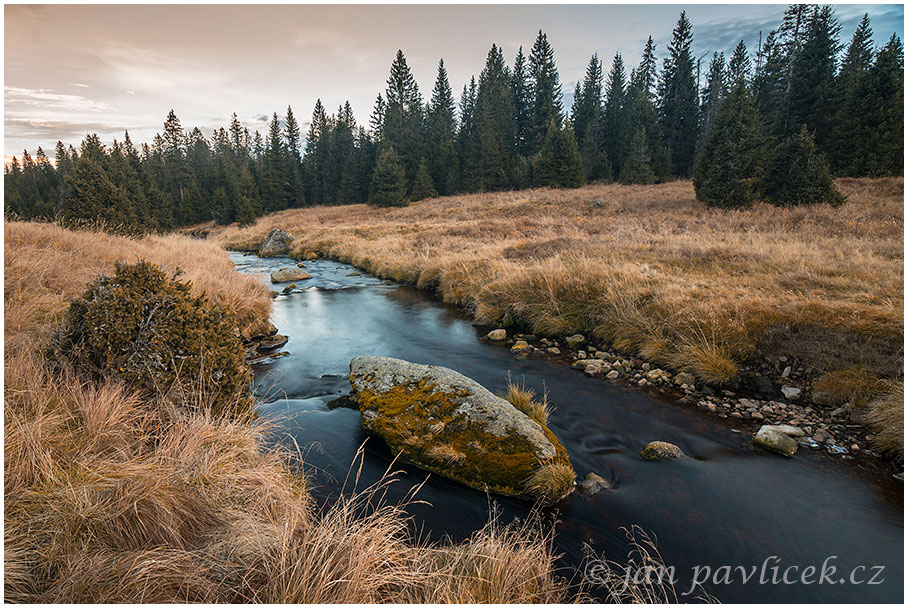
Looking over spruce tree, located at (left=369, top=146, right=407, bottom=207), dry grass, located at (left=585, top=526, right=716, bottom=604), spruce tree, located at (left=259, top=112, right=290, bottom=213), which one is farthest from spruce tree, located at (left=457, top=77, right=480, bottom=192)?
dry grass, located at (left=585, top=526, right=716, bottom=604)

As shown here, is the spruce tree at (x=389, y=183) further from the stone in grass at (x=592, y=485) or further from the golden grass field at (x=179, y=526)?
the stone in grass at (x=592, y=485)

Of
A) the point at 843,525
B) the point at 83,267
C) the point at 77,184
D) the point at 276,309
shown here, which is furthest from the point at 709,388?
the point at 77,184

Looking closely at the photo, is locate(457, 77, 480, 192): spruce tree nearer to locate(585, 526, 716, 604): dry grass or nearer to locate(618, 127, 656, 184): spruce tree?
locate(618, 127, 656, 184): spruce tree

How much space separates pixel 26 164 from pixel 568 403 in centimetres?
11854

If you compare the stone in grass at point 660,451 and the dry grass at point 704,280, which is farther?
the dry grass at point 704,280

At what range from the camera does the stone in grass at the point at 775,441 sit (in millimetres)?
5254

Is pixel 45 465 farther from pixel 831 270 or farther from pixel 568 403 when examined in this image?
pixel 831 270

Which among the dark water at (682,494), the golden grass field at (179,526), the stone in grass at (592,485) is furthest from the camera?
the stone in grass at (592,485)

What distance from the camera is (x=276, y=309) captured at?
1317cm

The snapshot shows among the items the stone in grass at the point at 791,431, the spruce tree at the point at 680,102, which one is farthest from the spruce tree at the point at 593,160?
the stone in grass at the point at 791,431

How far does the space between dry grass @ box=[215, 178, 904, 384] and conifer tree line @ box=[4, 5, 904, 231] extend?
6084mm

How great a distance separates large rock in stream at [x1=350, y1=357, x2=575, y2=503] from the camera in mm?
4742

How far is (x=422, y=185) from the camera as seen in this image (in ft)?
161

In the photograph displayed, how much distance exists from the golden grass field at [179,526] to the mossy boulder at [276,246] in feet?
77.6
